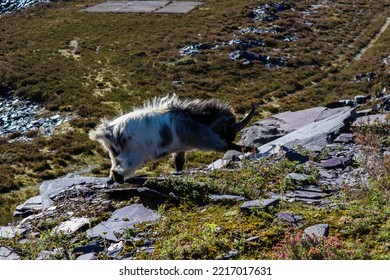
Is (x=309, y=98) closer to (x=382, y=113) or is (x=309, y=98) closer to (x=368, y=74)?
(x=368, y=74)

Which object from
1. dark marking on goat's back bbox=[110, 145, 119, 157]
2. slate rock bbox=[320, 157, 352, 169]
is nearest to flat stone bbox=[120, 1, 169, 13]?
dark marking on goat's back bbox=[110, 145, 119, 157]

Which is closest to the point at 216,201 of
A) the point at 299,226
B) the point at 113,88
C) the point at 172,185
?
the point at 172,185

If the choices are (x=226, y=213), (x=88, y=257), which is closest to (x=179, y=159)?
(x=226, y=213)

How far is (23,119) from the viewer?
23.2 metres

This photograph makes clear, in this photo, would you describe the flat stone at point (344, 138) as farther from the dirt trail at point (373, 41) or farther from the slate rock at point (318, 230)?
the dirt trail at point (373, 41)

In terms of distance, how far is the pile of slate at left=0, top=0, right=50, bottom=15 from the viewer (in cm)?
5347

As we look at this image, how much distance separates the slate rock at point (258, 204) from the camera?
22.6ft

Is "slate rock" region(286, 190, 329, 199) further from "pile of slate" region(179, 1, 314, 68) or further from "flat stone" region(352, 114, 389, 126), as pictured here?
"pile of slate" region(179, 1, 314, 68)

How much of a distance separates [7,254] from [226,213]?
2.96 metres

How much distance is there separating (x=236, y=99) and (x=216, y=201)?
17443mm

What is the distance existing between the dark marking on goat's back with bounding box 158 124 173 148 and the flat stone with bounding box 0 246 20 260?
407 cm

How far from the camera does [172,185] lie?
318 inches

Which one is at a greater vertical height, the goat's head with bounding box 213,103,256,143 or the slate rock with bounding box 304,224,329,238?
the slate rock with bounding box 304,224,329,238

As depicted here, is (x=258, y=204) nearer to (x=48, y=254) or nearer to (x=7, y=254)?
(x=48, y=254)
